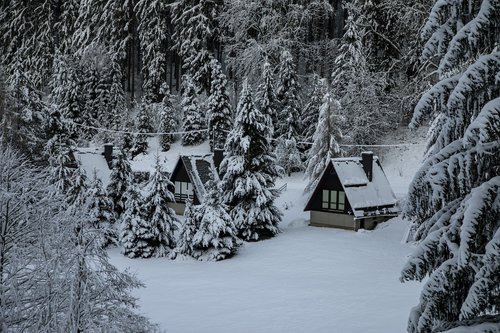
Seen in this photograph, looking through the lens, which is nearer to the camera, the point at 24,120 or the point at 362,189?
the point at 362,189

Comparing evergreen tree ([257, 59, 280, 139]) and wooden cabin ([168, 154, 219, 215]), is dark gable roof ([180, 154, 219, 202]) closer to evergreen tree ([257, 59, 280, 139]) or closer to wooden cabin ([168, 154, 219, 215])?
wooden cabin ([168, 154, 219, 215])

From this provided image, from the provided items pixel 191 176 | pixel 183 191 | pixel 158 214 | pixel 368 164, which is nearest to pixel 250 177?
pixel 158 214

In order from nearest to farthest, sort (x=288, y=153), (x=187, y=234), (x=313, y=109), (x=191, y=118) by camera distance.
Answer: (x=187, y=234) → (x=288, y=153) → (x=313, y=109) → (x=191, y=118)

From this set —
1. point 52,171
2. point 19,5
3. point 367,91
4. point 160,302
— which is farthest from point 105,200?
point 19,5

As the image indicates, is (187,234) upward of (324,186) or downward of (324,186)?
downward

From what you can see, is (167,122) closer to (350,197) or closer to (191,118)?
(191,118)

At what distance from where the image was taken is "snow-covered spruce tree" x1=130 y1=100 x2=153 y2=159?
2212 inches

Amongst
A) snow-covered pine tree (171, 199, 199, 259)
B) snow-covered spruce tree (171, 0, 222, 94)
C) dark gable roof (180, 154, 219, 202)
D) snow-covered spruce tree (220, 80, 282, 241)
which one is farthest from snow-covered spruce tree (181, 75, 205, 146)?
snow-covered pine tree (171, 199, 199, 259)

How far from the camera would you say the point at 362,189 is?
3616 cm

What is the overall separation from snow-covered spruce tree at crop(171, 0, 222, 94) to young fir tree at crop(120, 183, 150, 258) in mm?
28063

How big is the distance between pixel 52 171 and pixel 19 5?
53.6 m

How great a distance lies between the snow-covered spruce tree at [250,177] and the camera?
109 ft

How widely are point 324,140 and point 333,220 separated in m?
7.56

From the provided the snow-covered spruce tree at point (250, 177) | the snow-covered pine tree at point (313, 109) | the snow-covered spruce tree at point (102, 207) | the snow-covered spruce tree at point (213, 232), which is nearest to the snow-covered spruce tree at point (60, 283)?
the snow-covered spruce tree at point (213, 232)
